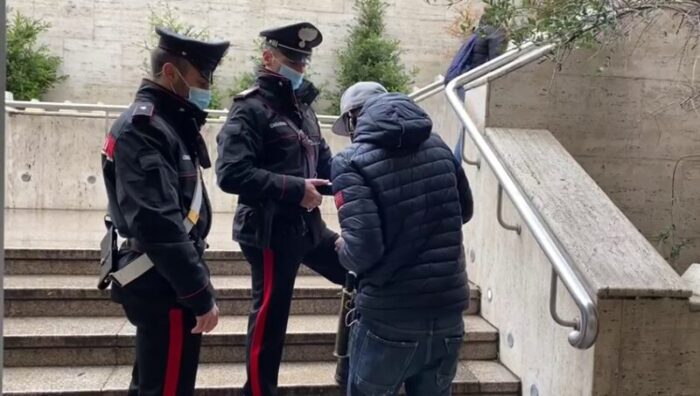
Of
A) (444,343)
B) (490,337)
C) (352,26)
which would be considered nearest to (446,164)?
(444,343)

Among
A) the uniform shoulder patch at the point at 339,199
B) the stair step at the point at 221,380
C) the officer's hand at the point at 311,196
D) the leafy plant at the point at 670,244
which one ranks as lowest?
the stair step at the point at 221,380

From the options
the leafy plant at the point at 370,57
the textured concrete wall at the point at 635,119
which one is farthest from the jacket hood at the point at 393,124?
the leafy plant at the point at 370,57

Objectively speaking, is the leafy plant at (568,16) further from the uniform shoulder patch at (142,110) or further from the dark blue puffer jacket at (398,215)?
the uniform shoulder patch at (142,110)

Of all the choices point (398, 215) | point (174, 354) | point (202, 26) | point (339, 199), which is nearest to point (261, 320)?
point (174, 354)

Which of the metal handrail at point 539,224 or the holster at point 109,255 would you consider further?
the metal handrail at point 539,224

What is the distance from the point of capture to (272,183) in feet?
8.61

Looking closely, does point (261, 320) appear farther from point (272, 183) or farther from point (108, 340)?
point (108, 340)

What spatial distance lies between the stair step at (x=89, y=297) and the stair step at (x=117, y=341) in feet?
0.20

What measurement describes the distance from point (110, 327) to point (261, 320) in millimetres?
1268

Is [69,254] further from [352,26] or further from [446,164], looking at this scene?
[352,26]

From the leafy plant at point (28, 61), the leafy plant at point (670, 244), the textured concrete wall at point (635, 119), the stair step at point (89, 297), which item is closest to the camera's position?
the stair step at point (89, 297)

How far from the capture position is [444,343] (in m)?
2.38

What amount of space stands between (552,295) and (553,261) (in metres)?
0.18

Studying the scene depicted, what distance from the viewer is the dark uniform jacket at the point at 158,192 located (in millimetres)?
2049
